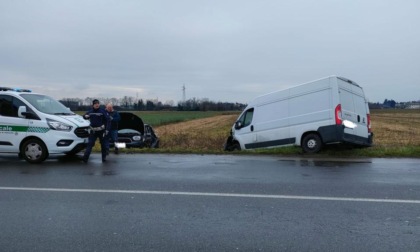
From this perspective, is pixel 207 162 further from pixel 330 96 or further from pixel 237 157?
pixel 330 96

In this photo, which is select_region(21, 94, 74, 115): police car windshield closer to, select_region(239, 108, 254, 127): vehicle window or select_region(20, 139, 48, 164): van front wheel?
select_region(20, 139, 48, 164): van front wheel

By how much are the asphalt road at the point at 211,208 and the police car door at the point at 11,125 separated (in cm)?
124

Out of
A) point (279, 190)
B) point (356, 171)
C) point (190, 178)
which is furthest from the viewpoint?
point (356, 171)

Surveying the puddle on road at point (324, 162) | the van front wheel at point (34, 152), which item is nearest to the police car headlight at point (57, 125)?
the van front wheel at point (34, 152)

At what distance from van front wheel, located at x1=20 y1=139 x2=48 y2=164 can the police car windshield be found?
0.89m

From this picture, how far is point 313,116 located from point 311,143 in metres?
0.82

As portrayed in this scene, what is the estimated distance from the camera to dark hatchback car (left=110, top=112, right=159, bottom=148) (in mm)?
15164

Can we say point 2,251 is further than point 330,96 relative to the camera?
No

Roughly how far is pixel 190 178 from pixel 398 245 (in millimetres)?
4463

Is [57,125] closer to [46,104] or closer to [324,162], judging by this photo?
[46,104]

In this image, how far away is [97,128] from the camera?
10961mm

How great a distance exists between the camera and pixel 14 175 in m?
8.55

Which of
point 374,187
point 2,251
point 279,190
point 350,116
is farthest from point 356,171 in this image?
point 2,251

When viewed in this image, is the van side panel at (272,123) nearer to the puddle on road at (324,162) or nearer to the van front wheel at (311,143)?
the van front wheel at (311,143)
